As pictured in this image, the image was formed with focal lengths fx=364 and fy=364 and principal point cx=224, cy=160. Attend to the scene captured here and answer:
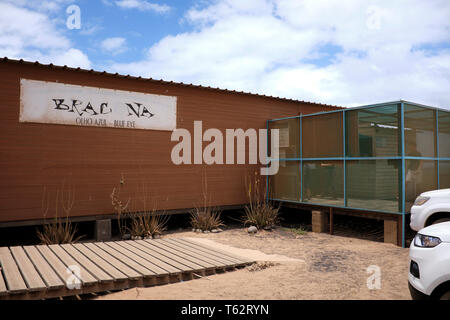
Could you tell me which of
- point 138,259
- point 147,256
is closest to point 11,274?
point 138,259

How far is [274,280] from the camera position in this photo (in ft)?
15.8

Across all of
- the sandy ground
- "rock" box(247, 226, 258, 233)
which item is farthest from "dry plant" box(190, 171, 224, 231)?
the sandy ground

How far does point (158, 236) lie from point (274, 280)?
3.94m

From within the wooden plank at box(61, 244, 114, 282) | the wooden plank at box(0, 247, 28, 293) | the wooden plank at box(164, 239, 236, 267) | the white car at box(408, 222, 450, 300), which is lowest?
the wooden plank at box(164, 239, 236, 267)

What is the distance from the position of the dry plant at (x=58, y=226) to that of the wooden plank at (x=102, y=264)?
90 cm

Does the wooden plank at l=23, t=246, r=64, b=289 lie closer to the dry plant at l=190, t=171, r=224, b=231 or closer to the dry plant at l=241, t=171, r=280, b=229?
the dry plant at l=190, t=171, r=224, b=231

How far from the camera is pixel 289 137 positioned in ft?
31.4

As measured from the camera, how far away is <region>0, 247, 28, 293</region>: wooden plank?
407cm

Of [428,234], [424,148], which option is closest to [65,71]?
[428,234]

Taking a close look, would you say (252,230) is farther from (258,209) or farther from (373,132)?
(373,132)

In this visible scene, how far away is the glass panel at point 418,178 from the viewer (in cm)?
705

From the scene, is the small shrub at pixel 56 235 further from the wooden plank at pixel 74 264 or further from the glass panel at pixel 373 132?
the glass panel at pixel 373 132

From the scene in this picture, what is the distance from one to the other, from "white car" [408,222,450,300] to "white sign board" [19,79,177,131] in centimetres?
649
